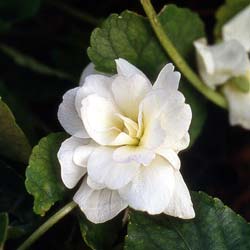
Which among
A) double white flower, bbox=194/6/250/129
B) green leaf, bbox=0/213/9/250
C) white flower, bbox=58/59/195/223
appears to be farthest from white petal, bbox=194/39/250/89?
green leaf, bbox=0/213/9/250

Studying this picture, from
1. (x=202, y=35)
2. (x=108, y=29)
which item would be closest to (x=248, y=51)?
(x=202, y=35)

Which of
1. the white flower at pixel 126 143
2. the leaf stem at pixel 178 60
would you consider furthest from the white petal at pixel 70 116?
the leaf stem at pixel 178 60

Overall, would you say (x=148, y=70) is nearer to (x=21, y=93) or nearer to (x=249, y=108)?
(x=249, y=108)

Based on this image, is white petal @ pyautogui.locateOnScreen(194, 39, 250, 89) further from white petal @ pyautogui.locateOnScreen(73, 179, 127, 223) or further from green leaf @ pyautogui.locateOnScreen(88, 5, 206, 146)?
white petal @ pyautogui.locateOnScreen(73, 179, 127, 223)

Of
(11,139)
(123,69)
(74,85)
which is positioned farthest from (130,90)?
(74,85)

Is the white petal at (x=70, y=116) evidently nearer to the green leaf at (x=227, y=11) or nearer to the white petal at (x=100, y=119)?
the white petal at (x=100, y=119)
